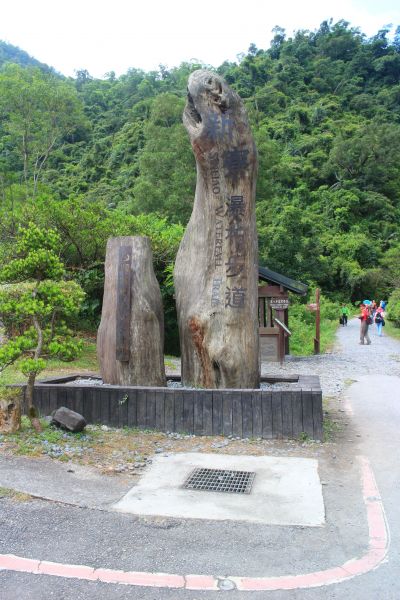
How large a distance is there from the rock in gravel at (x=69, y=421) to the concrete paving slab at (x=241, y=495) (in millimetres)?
1123

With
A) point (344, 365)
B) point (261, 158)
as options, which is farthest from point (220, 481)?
point (261, 158)

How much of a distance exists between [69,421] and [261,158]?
2009 centimetres

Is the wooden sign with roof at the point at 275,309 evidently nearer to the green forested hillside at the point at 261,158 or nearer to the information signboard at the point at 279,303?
the information signboard at the point at 279,303

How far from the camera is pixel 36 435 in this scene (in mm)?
5734

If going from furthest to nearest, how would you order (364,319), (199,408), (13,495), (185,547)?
1. (364,319)
2. (199,408)
3. (13,495)
4. (185,547)

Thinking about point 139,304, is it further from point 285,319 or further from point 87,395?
point 285,319

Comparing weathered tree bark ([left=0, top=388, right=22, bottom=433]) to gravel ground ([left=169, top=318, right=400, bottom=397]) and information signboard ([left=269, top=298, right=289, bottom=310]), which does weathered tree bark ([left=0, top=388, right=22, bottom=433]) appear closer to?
gravel ground ([left=169, top=318, right=400, bottom=397])

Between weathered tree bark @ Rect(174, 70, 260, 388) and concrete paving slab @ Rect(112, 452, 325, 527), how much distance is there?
6.44 feet

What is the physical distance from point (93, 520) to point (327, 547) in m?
1.71

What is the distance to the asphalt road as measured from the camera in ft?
9.51

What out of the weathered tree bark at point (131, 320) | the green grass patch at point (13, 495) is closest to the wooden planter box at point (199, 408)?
the weathered tree bark at point (131, 320)

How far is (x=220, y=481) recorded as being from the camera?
488cm

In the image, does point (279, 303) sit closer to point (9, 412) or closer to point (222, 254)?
point (222, 254)

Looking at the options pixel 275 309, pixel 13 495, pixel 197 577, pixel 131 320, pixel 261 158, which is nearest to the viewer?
pixel 197 577
